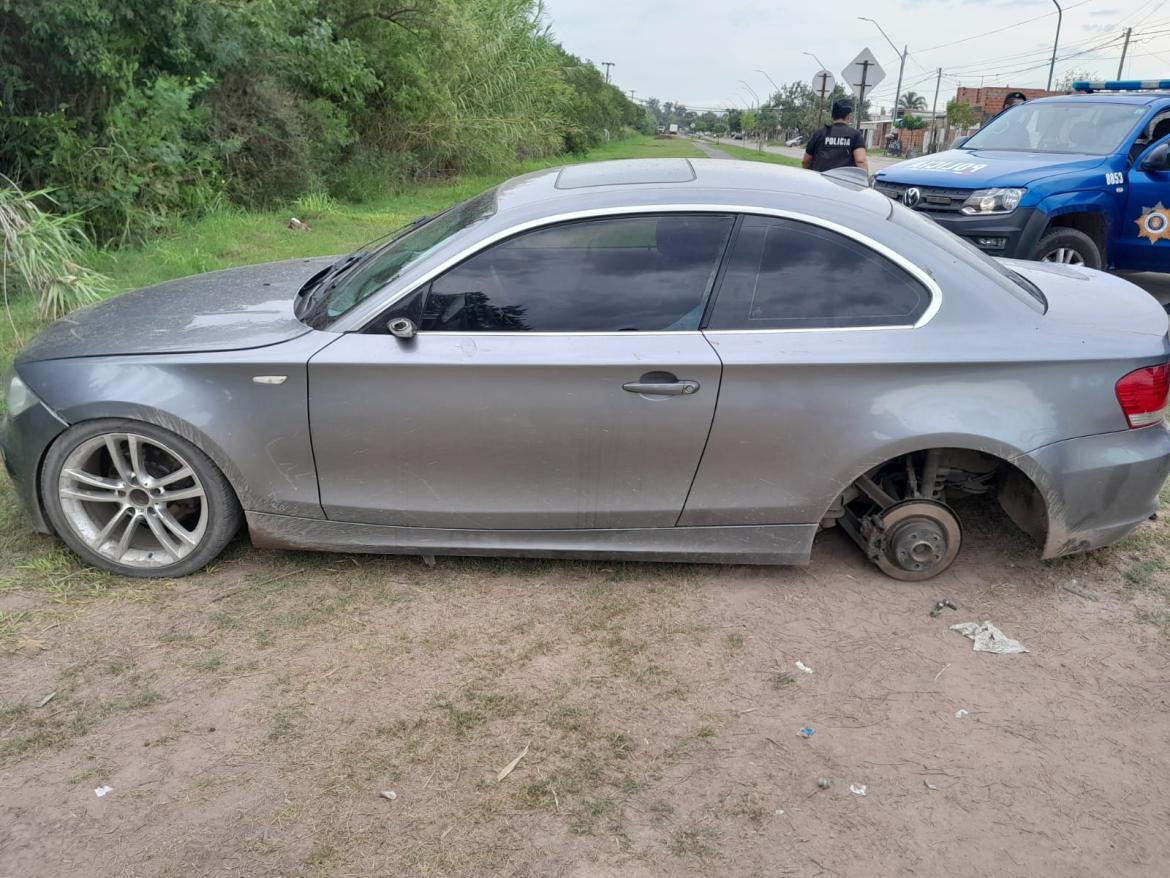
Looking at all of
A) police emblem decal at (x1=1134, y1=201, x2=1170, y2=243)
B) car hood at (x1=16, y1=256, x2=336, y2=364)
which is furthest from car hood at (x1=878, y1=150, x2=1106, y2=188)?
car hood at (x1=16, y1=256, x2=336, y2=364)

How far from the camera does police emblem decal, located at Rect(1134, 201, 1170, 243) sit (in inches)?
337

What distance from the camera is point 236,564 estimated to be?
391 cm

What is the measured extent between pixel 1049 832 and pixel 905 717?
1.83 feet

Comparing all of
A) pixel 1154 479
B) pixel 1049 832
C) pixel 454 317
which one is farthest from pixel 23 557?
pixel 1154 479

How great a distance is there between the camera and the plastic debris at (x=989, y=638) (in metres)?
3.54

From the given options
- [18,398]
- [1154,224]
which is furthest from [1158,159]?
[18,398]

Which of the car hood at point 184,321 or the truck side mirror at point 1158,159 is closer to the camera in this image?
the car hood at point 184,321

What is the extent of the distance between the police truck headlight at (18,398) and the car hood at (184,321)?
0.37 ft

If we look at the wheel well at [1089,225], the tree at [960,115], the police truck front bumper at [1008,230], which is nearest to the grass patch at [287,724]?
the police truck front bumper at [1008,230]

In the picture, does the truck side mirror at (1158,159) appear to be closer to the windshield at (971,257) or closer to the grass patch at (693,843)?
the windshield at (971,257)

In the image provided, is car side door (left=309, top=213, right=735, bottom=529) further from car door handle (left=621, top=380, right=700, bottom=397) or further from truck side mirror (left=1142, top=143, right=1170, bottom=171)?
truck side mirror (left=1142, top=143, right=1170, bottom=171)

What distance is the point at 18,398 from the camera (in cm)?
369

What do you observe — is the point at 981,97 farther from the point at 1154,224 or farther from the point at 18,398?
the point at 18,398

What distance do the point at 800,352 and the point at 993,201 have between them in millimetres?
5567
